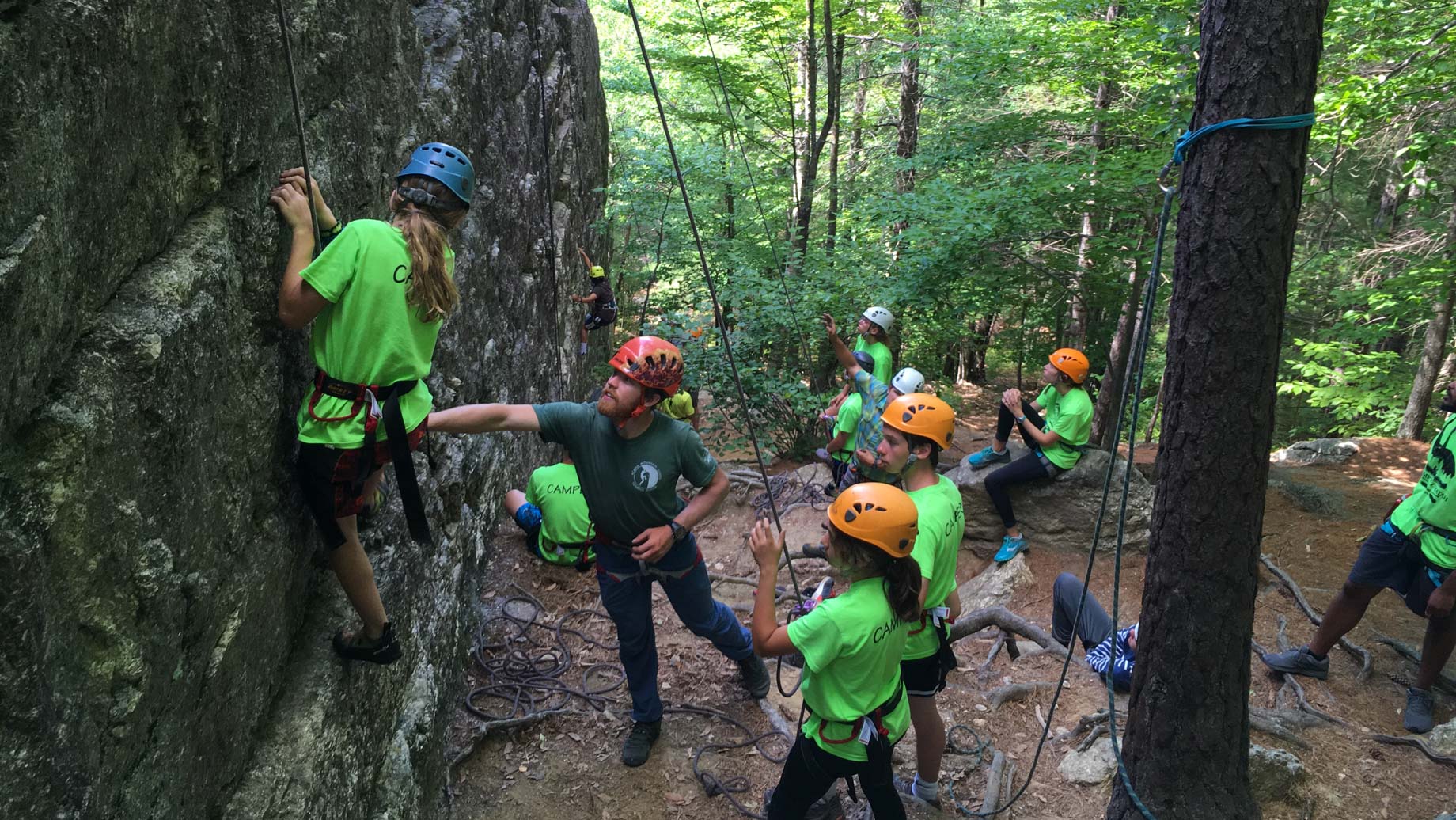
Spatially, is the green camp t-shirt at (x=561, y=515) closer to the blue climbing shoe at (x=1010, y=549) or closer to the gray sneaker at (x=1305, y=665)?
the blue climbing shoe at (x=1010, y=549)

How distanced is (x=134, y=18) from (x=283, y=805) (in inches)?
95.5

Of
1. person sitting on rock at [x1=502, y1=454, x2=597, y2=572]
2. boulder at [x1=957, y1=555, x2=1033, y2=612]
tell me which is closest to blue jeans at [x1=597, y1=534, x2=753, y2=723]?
person sitting on rock at [x1=502, y1=454, x2=597, y2=572]

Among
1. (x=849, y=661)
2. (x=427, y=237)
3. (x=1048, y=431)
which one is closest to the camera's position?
(x=427, y=237)

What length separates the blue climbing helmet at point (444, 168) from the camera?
294 centimetres

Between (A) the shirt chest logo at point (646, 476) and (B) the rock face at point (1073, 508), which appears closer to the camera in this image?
(A) the shirt chest logo at point (646, 476)

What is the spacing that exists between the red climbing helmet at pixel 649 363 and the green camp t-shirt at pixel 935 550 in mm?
1239

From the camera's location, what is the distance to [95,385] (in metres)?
1.97

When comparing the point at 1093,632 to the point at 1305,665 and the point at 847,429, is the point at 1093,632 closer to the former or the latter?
the point at 1305,665

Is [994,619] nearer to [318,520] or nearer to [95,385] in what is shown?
[318,520]

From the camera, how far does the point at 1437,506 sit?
455 cm

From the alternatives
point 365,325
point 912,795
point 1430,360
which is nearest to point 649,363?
point 365,325

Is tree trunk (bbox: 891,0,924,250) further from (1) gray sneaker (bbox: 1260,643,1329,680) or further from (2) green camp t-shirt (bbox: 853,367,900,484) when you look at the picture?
(1) gray sneaker (bbox: 1260,643,1329,680)

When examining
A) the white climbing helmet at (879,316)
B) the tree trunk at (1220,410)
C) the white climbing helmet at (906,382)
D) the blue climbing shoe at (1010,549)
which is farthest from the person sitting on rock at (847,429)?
the tree trunk at (1220,410)

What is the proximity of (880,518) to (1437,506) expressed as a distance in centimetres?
377
